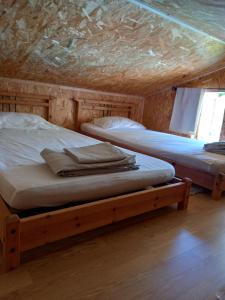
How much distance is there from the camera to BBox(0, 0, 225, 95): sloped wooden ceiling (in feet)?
7.77

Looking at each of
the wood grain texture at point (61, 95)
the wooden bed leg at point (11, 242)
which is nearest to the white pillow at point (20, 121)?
the wood grain texture at point (61, 95)

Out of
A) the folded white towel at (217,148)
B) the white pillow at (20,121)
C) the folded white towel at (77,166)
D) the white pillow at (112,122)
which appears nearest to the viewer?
the folded white towel at (77,166)

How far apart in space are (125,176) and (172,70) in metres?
3.10

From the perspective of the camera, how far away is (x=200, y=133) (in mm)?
4797

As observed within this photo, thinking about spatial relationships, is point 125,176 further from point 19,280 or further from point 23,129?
point 23,129

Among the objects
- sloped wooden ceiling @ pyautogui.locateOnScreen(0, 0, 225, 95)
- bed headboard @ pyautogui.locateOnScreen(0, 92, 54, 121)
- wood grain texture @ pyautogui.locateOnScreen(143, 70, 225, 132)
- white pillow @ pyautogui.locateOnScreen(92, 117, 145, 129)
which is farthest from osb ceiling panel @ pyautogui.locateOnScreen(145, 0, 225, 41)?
bed headboard @ pyautogui.locateOnScreen(0, 92, 54, 121)

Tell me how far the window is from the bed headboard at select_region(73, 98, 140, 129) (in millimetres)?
1474

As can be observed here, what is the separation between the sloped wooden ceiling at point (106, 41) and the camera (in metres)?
2.37

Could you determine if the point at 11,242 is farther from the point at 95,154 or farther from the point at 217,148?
the point at 217,148

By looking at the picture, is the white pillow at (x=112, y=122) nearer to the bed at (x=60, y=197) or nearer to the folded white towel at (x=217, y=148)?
the folded white towel at (x=217, y=148)

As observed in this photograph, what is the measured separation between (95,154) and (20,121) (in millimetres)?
1965

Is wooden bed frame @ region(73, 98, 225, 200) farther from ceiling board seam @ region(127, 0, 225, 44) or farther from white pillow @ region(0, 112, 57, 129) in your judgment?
ceiling board seam @ region(127, 0, 225, 44)

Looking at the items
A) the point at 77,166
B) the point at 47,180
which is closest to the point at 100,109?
the point at 77,166

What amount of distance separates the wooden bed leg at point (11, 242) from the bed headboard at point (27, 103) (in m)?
2.79
